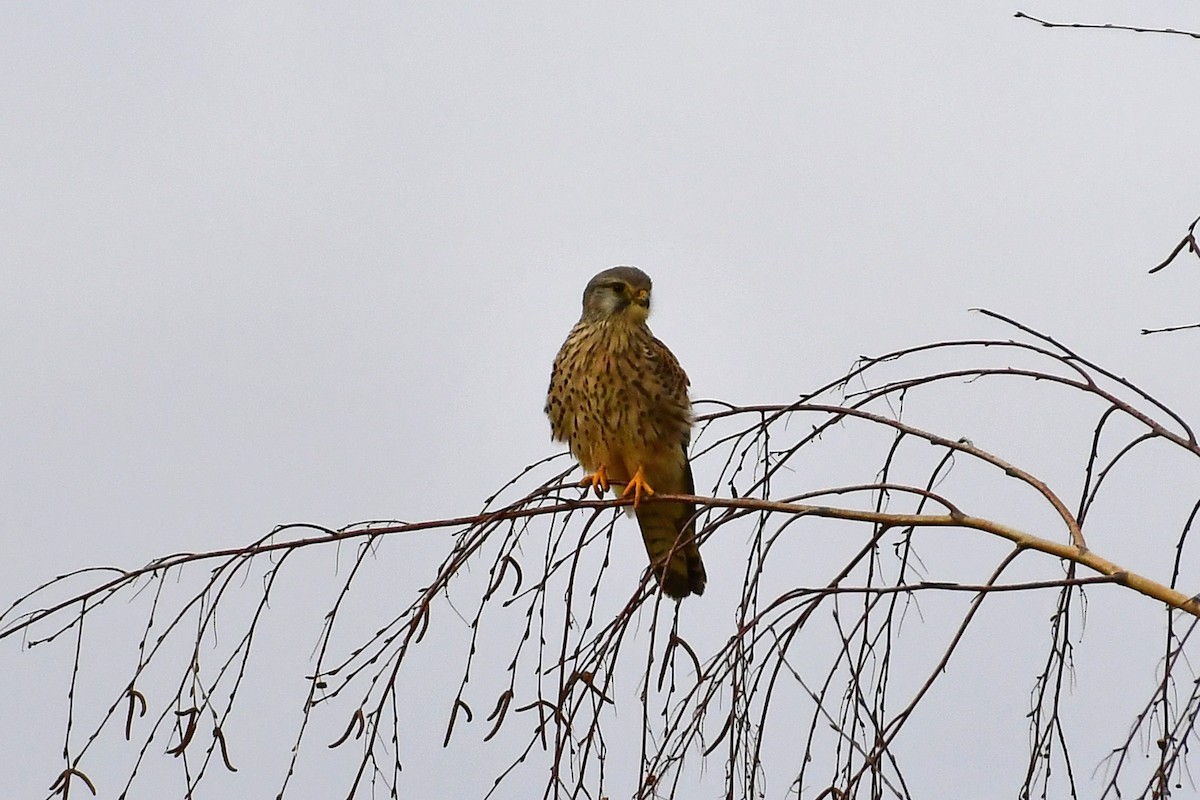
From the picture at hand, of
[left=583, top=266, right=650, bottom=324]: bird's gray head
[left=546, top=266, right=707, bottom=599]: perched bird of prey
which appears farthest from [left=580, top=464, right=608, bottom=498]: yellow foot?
[left=583, top=266, right=650, bottom=324]: bird's gray head

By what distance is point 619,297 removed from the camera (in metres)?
4.76

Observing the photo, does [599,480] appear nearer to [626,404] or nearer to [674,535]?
[626,404]

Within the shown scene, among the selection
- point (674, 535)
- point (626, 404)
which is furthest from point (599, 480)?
point (674, 535)

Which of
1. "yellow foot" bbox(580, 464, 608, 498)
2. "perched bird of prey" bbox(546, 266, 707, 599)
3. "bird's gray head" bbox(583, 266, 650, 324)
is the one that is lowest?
"yellow foot" bbox(580, 464, 608, 498)

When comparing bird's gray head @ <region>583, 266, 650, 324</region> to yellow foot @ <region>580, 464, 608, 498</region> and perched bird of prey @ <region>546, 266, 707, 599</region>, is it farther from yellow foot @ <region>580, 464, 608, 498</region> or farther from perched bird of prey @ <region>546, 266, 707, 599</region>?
yellow foot @ <region>580, 464, 608, 498</region>

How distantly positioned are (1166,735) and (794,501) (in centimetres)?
67

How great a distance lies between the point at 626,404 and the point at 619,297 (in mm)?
413

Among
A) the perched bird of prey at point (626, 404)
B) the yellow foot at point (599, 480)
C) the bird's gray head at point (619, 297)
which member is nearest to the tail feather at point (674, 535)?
the perched bird of prey at point (626, 404)

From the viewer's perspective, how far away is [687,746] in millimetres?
2332

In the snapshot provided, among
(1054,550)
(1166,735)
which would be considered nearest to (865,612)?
(1054,550)

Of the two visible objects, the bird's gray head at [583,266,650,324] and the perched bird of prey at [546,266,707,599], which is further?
the bird's gray head at [583,266,650,324]

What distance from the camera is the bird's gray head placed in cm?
474

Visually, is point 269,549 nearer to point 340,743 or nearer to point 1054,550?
point 340,743

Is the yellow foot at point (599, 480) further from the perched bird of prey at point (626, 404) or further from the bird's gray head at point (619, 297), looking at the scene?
the bird's gray head at point (619, 297)
